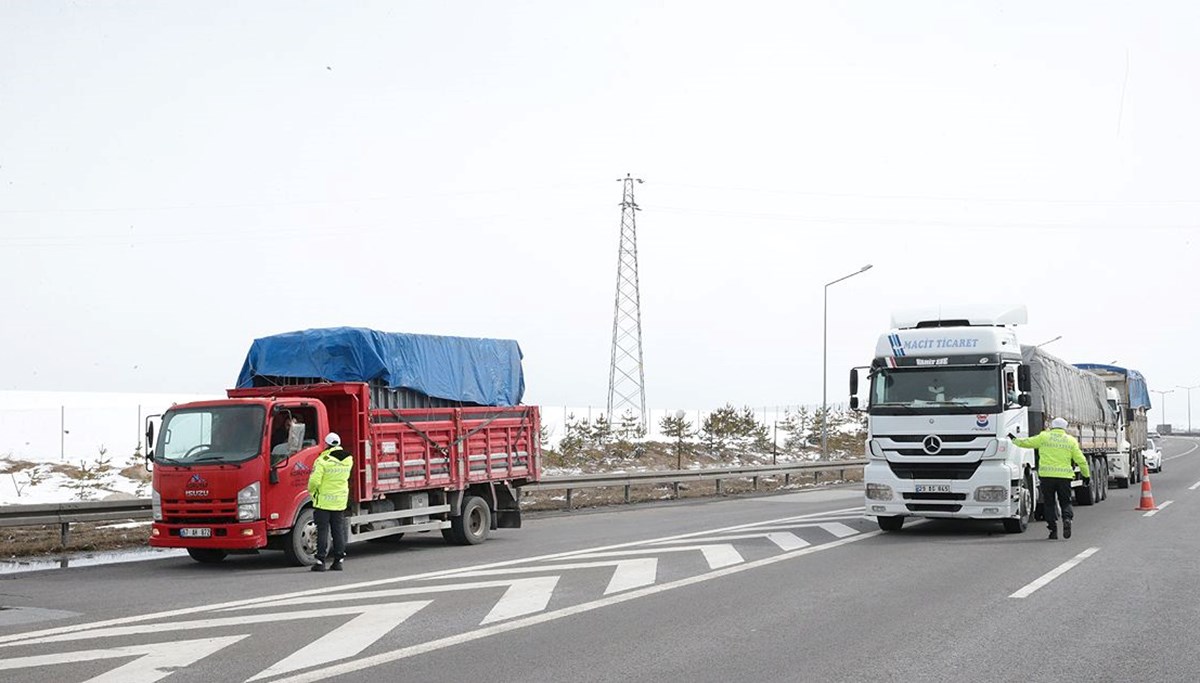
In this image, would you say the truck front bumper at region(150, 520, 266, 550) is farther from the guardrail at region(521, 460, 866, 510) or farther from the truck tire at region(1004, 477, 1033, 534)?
the truck tire at region(1004, 477, 1033, 534)

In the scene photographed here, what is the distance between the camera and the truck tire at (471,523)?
690 inches

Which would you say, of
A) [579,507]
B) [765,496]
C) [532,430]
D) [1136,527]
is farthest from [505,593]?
[765,496]

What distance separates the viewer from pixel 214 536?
14188 mm

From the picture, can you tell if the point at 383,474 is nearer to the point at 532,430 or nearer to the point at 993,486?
the point at 532,430

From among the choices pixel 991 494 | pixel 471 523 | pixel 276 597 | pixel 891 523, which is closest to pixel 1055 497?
pixel 991 494

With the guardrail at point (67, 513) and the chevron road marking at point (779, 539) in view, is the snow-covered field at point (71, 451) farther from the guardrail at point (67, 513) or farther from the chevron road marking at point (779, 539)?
the chevron road marking at point (779, 539)

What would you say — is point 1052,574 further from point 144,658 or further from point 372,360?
point 144,658

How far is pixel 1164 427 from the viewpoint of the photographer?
146 metres

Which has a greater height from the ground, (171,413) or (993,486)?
(171,413)

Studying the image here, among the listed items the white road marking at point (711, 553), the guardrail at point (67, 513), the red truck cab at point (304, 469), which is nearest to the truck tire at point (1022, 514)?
the white road marking at point (711, 553)

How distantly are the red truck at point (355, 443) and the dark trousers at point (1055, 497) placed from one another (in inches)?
314

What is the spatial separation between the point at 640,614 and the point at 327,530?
18.3ft

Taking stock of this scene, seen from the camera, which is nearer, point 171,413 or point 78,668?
point 78,668

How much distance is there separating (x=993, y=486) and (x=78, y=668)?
43.2 ft
